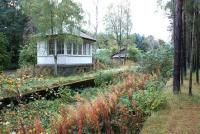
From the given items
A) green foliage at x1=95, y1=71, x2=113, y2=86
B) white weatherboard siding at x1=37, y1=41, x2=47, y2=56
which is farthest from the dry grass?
white weatherboard siding at x1=37, y1=41, x2=47, y2=56

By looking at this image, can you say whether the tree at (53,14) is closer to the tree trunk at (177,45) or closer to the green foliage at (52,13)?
the green foliage at (52,13)

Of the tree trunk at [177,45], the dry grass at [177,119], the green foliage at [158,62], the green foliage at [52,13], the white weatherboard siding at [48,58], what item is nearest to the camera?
the dry grass at [177,119]

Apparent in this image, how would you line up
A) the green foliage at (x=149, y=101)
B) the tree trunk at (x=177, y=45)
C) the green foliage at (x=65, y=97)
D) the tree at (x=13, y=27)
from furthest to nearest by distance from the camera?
1. the tree at (x=13, y=27)
2. the green foliage at (x=65, y=97)
3. the tree trunk at (x=177, y=45)
4. the green foliage at (x=149, y=101)

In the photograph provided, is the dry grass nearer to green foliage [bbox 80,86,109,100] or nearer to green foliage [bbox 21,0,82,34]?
green foliage [bbox 80,86,109,100]

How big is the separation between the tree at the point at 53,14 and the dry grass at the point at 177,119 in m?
17.4

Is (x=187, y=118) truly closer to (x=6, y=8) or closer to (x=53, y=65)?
(x=53, y=65)

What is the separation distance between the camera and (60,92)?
53.3 feet

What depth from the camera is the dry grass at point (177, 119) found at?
8.87 metres

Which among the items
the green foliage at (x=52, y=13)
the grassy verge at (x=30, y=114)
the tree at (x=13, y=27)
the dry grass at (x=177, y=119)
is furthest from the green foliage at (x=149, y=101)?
the tree at (x=13, y=27)

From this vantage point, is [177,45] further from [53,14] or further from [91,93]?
[53,14]

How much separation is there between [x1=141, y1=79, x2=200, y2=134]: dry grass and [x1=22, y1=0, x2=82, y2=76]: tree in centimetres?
1744

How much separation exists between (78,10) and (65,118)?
22965 mm

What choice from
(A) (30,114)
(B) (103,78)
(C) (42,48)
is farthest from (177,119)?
(C) (42,48)

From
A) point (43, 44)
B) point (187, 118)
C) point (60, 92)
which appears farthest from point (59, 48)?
Result: point (187, 118)
